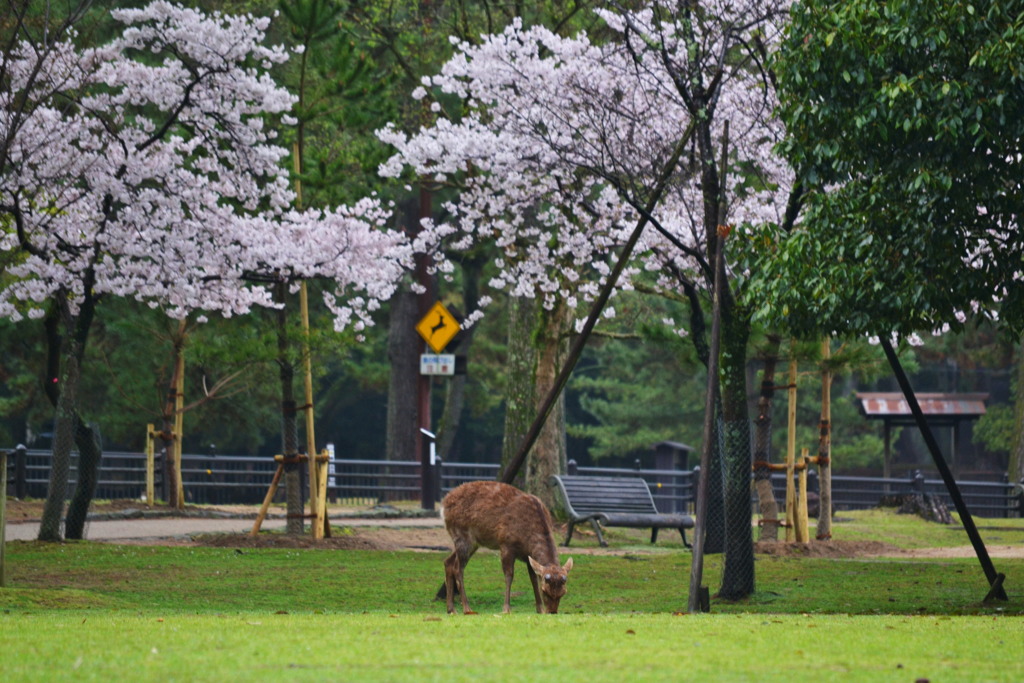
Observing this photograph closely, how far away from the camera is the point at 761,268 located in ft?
43.5

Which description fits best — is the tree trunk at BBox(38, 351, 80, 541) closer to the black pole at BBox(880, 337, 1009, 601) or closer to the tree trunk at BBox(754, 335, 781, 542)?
the tree trunk at BBox(754, 335, 781, 542)

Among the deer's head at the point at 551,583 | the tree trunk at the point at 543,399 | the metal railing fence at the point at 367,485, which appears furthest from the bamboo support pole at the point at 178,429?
the deer's head at the point at 551,583

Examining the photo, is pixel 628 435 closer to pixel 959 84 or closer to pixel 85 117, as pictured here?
pixel 85 117

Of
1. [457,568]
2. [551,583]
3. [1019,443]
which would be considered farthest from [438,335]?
[1019,443]

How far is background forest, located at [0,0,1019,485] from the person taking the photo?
20.7 metres

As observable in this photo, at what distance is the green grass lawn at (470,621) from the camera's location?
6.82 metres

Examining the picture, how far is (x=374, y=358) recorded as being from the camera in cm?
4906

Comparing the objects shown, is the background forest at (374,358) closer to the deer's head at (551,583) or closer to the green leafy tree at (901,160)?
the green leafy tree at (901,160)

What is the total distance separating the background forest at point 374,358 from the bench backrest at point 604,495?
2.30 meters

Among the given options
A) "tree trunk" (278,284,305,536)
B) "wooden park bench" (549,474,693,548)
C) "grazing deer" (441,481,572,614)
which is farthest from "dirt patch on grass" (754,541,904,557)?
"grazing deer" (441,481,572,614)

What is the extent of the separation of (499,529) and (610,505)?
10129mm

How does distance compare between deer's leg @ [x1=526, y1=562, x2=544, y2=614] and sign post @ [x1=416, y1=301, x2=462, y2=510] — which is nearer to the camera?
deer's leg @ [x1=526, y1=562, x2=544, y2=614]

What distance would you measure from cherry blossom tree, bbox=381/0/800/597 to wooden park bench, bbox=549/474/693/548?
302 centimetres

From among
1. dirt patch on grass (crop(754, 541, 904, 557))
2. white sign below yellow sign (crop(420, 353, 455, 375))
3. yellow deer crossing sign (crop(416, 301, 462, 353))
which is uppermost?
yellow deer crossing sign (crop(416, 301, 462, 353))
